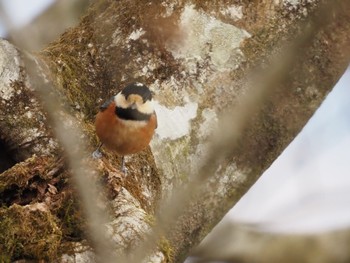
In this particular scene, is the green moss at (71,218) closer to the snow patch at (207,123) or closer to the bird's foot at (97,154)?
the bird's foot at (97,154)

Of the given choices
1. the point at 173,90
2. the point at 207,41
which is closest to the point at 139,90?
the point at 173,90

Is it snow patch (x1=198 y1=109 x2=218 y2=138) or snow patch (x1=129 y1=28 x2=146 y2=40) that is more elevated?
snow patch (x1=129 y1=28 x2=146 y2=40)

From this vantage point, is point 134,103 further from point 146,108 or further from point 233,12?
point 233,12

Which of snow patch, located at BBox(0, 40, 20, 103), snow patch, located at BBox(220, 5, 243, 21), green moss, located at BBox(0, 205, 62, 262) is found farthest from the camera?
snow patch, located at BBox(220, 5, 243, 21)

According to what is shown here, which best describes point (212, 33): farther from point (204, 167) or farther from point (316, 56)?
point (204, 167)

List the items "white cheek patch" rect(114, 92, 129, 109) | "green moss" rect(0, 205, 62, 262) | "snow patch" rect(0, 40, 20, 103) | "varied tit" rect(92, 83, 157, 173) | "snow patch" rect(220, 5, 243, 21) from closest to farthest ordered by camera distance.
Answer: "green moss" rect(0, 205, 62, 262), "snow patch" rect(0, 40, 20, 103), "varied tit" rect(92, 83, 157, 173), "white cheek patch" rect(114, 92, 129, 109), "snow patch" rect(220, 5, 243, 21)

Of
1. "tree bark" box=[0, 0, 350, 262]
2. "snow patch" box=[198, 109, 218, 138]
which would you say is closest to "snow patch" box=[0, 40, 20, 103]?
"tree bark" box=[0, 0, 350, 262]

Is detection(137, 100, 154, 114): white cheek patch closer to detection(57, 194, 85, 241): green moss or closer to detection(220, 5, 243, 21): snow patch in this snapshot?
detection(220, 5, 243, 21): snow patch
